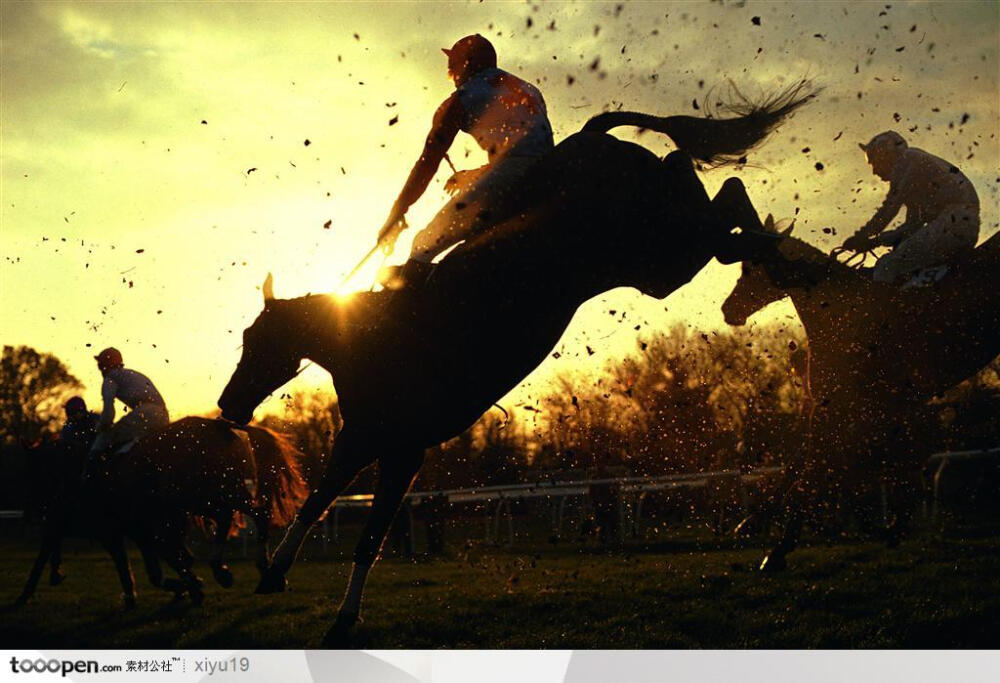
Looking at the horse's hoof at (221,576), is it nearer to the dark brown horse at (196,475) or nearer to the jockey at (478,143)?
the dark brown horse at (196,475)

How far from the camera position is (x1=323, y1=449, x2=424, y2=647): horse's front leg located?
381cm

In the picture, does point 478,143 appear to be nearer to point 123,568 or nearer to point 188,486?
point 188,486

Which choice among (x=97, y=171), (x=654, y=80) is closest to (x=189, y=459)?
(x=97, y=171)

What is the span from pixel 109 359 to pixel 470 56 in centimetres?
326

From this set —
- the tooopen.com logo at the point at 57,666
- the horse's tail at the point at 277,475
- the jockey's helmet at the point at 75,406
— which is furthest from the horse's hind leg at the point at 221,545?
the tooopen.com logo at the point at 57,666

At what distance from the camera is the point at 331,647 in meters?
3.87

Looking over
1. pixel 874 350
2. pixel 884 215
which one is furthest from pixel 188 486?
pixel 884 215

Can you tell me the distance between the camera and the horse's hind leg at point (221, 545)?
595 centimetres

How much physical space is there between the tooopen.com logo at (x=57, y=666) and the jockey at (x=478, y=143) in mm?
2064

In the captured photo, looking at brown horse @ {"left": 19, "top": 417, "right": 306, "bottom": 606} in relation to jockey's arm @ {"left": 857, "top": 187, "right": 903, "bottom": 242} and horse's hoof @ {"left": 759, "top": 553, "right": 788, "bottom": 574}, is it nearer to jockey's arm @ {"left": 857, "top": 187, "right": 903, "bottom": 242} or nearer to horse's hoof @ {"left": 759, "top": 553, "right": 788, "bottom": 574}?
horse's hoof @ {"left": 759, "top": 553, "right": 788, "bottom": 574}

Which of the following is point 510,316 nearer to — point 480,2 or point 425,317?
point 425,317

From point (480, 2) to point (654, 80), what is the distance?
2.64 ft

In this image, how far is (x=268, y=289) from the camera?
410cm

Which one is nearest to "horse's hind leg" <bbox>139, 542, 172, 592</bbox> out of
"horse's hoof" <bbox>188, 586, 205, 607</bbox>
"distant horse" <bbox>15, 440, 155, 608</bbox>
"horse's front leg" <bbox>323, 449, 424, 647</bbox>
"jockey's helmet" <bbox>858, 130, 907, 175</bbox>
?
"distant horse" <bbox>15, 440, 155, 608</bbox>
